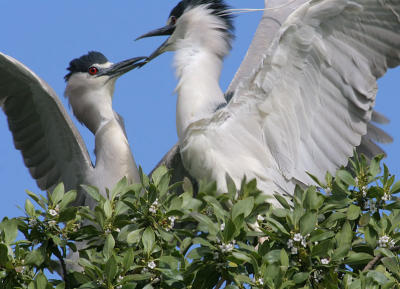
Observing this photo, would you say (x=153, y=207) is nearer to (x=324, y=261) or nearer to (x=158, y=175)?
(x=158, y=175)

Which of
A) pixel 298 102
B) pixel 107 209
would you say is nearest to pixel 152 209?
pixel 107 209

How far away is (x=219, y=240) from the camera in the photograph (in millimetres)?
3715

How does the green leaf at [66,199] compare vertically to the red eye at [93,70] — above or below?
above

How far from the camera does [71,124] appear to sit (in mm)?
6172

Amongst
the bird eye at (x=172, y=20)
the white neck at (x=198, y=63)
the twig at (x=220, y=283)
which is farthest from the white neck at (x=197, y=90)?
the twig at (x=220, y=283)

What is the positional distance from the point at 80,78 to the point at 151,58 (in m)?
0.72

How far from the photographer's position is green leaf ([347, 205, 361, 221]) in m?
3.92

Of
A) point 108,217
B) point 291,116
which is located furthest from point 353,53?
point 108,217

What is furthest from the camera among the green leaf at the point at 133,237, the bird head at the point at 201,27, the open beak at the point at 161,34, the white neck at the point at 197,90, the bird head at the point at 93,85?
the bird head at the point at 93,85

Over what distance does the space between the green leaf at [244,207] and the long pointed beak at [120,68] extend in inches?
115

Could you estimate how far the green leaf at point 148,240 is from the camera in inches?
148

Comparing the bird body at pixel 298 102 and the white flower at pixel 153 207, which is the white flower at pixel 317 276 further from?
the bird body at pixel 298 102

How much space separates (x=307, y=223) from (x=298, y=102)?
5.07ft

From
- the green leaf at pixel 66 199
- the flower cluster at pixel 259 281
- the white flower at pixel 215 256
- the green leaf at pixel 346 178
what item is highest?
the green leaf at pixel 66 199
